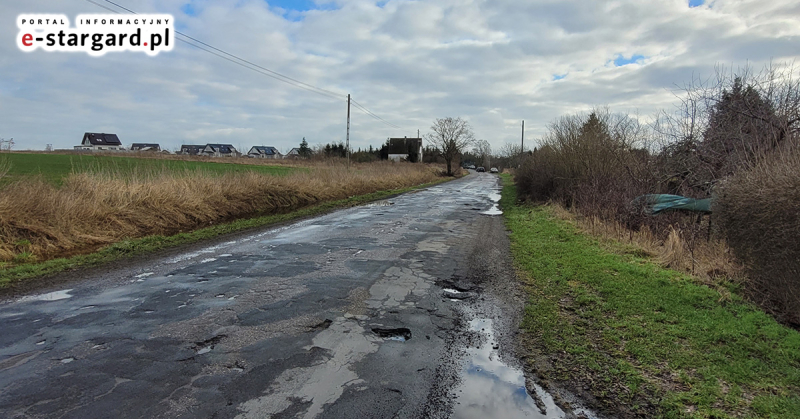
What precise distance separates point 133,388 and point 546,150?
20.2 m

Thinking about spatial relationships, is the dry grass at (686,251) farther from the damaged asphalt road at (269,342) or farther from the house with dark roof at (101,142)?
the house with dark roof at (101,142)

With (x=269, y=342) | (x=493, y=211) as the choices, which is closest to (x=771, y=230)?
(x=269, y=342)

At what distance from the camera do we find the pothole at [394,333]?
14.6 ft

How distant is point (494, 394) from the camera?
3467 millimetres

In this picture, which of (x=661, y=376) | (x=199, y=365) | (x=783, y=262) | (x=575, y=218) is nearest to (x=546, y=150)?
(x=575, y=218)

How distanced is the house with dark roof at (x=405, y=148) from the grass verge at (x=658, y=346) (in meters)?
77.5

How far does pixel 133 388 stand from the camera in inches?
128

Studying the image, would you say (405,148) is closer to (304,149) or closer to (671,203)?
(304,149)

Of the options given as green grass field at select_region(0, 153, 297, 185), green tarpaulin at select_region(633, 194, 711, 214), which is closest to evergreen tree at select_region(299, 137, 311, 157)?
green grass field at select_region(0, 153, 297, 185)

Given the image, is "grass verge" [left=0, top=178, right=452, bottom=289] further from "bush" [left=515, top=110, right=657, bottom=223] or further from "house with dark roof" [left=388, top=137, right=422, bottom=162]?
"house with dark roof" [left=388, top=137, right=422, bottom=162]

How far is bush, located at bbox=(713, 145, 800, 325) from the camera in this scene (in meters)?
4.53

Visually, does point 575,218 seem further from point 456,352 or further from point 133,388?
point 133,388

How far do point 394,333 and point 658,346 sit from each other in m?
2.73

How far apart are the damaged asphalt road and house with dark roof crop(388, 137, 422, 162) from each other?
77.0 m
